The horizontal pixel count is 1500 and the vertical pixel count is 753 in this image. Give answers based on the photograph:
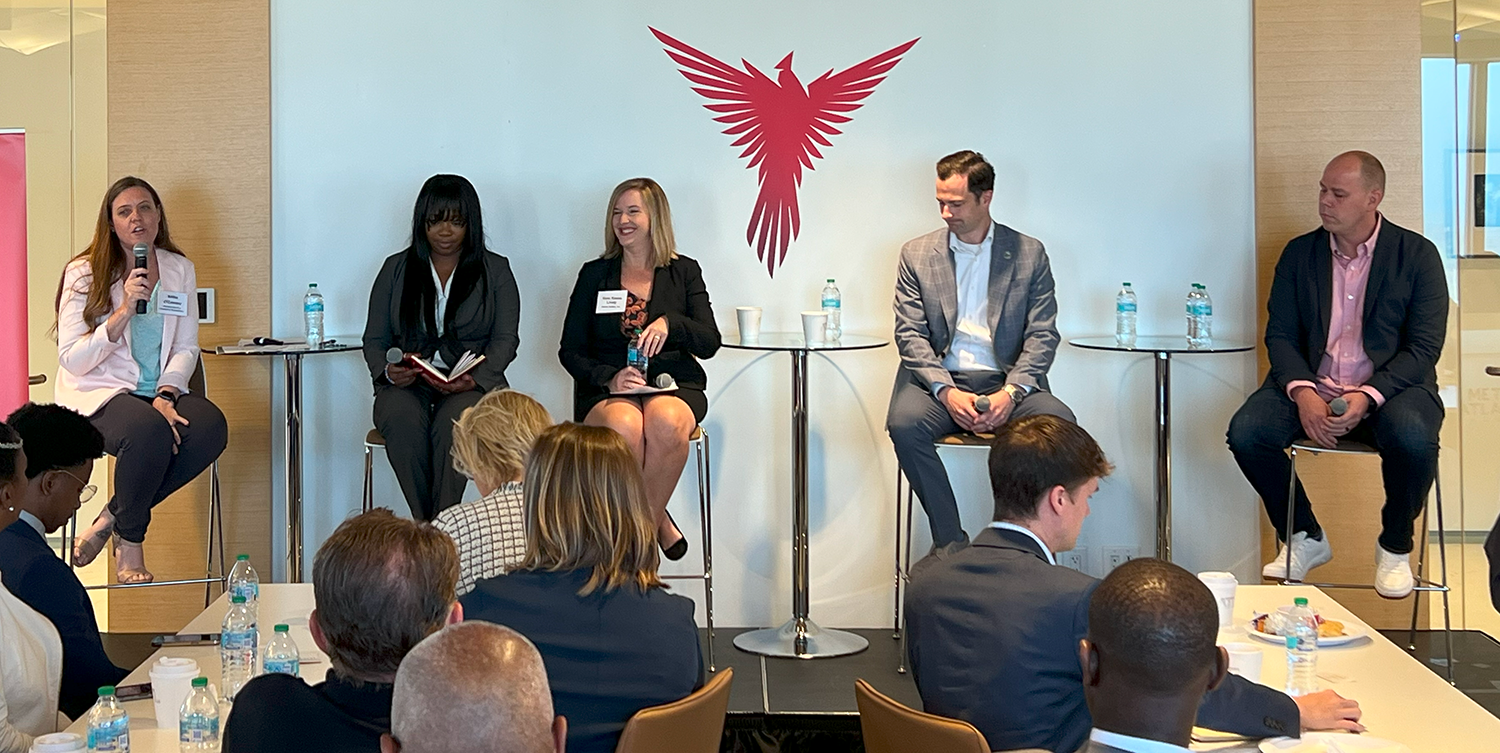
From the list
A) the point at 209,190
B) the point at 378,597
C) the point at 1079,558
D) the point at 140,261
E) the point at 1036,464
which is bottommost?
the point at 1079,558

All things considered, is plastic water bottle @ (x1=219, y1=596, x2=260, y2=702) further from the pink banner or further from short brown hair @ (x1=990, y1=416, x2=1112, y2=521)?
the pink banner

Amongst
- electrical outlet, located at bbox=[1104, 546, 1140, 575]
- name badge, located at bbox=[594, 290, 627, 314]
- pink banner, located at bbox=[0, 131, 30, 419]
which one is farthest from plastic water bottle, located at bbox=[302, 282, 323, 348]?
electrical outlet, located at bbox=[1104, 546, 1140, 575]

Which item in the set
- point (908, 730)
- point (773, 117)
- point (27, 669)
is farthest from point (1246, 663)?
point (773, 117)

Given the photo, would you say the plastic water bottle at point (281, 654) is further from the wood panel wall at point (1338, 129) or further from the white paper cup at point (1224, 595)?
the wood panel wall at point (1338, 129)

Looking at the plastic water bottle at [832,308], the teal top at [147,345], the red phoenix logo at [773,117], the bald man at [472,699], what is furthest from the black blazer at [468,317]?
the bald man at [472,699]

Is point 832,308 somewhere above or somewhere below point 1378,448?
above

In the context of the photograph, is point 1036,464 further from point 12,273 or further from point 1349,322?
point 12,273

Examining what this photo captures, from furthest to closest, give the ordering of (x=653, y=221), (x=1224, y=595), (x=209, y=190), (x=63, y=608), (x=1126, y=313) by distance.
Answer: (x=209, y=190), (x=1126, y=313), (x=653, y=221), (x=1224, y=595), (x=63, y=608)

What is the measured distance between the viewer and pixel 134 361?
186 inches

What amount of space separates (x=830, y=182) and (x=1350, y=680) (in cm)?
303

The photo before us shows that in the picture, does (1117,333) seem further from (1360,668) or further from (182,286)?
(182,286)

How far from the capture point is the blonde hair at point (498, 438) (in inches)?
129

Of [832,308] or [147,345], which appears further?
[832,308]

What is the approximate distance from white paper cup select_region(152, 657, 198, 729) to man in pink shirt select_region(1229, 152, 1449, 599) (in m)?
3.39
